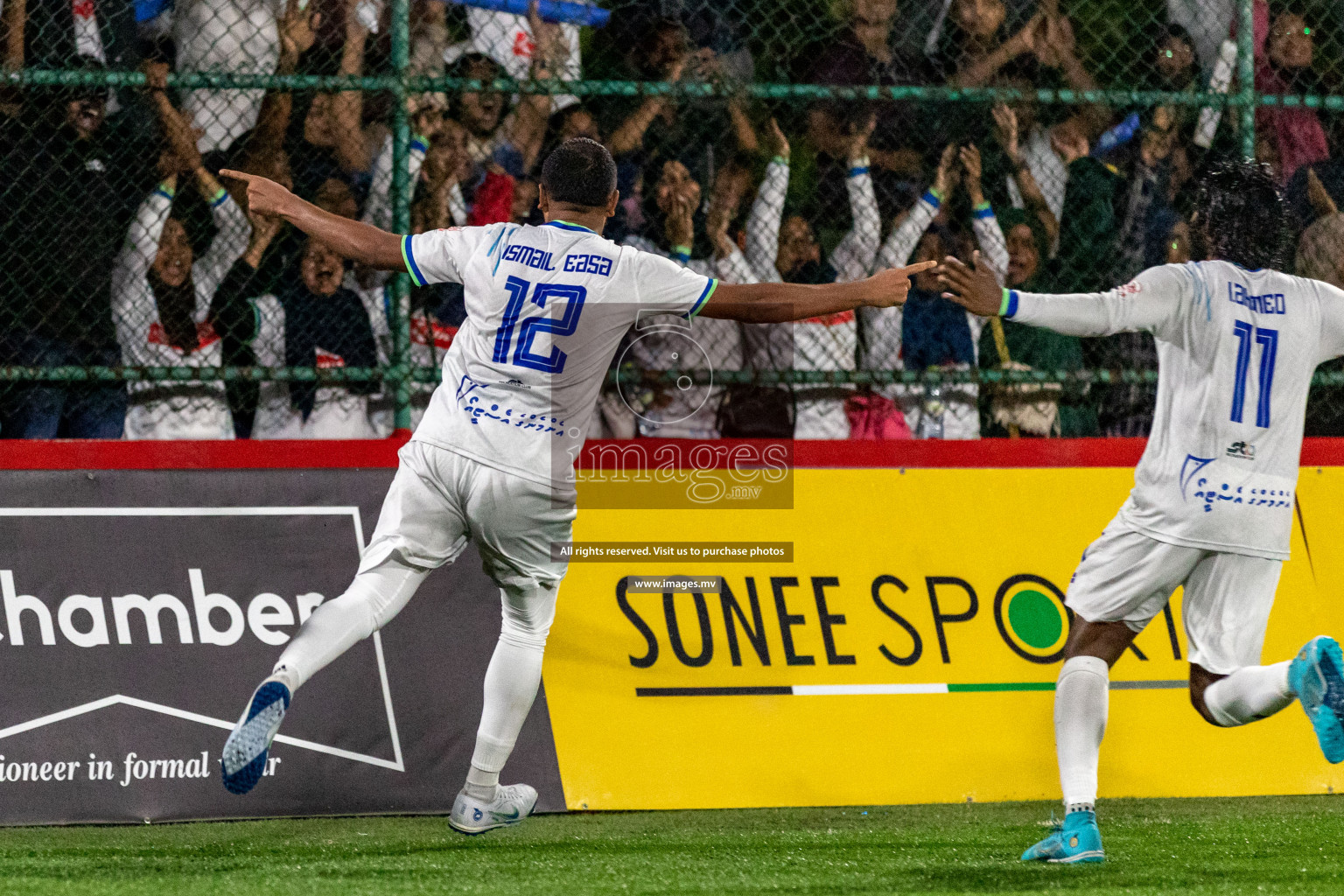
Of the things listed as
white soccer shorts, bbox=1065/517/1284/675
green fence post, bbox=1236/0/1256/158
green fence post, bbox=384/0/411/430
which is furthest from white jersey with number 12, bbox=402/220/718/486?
green fence post, bbox=1236/0/1256/158

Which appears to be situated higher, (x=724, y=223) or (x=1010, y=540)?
(x=724, y=223)

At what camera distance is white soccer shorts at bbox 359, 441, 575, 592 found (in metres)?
4.58

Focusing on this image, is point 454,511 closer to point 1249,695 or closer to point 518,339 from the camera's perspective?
point 518,339

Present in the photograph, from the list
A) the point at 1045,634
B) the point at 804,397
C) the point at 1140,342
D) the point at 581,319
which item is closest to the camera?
the point at 581,319

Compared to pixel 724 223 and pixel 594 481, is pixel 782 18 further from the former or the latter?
pixel 594 481

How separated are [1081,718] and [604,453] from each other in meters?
2.05

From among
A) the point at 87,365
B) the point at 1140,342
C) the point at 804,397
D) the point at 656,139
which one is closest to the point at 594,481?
the point at 804,397

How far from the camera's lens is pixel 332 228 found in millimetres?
4637

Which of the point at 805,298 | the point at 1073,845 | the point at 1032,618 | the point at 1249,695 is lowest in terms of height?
the point at 1073,845

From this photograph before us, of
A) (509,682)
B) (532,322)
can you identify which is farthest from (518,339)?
(509,682)

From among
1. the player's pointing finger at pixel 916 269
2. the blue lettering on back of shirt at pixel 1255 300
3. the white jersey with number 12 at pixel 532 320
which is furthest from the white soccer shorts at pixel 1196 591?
the white jersey with number 12 at pixel 532 320

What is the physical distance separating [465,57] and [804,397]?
6.14 feet

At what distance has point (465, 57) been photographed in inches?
234

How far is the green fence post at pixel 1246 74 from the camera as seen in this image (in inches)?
236
